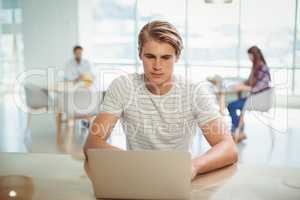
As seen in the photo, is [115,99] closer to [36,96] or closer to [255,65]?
[36,96]

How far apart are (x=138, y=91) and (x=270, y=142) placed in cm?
323

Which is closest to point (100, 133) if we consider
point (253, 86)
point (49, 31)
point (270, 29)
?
point (253, 86)

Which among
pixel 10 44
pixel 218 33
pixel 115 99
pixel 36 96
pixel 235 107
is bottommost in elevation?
pixel 235 107

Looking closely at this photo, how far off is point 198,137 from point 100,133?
3.21 metres

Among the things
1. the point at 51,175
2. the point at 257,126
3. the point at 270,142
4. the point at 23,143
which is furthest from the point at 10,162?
the point at 257,126

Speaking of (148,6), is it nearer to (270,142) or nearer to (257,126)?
(257,126)

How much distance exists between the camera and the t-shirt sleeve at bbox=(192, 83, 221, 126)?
156cm

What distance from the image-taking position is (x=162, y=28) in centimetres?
155

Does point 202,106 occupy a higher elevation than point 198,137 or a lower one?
higher

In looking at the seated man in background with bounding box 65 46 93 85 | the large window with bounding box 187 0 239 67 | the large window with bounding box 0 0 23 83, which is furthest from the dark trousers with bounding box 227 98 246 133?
the large window with bounding box 0 0 23 83

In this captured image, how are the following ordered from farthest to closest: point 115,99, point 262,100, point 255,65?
1. point 255,65
2. point 262,100
3. point 115,99

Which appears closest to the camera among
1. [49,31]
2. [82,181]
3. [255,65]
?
[82,181]

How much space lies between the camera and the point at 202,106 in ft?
5.17

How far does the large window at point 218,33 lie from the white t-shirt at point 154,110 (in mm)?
4922
